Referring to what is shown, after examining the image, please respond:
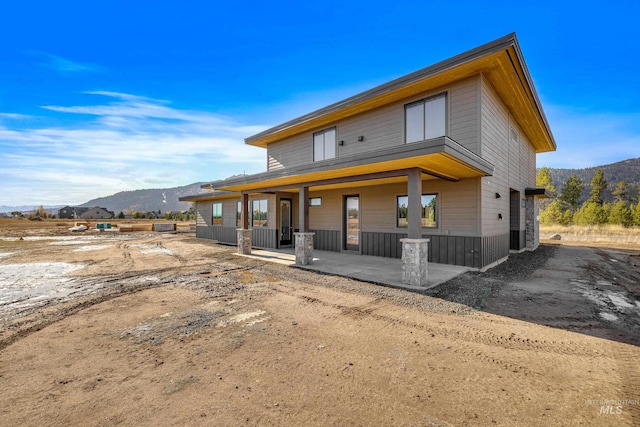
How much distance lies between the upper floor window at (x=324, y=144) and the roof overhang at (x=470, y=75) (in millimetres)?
396

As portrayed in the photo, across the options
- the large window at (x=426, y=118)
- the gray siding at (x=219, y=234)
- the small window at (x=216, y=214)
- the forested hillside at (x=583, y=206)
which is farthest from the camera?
the forested hillside at (x=583, y=206)

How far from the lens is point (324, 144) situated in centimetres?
1302

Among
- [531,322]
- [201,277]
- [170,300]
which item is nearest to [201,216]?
[201,277]

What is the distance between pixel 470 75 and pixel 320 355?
9.06 metres

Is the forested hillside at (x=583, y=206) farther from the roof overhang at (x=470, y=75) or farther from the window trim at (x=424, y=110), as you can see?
the window trim at (x=424, y=110)

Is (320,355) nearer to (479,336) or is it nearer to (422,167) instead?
(479,336)

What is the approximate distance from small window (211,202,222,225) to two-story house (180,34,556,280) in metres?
4.66

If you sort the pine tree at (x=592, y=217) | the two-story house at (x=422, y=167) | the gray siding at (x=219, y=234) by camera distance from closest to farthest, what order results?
the two-story house at (x=422, y=167) → the gray siding at (x=219, y=234) → the pine tree at (x=592, y=217)

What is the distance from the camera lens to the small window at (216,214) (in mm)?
18438

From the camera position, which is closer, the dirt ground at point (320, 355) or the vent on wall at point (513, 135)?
the dirt ground at point (320, 355)

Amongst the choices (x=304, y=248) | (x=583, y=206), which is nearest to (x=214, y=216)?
(x=304, y=248)

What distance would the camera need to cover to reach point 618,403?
248 centimetres

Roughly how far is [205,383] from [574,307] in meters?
6.50

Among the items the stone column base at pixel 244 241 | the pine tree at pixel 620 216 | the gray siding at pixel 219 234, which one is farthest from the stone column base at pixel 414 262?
the pine tree at pixel 620 216
